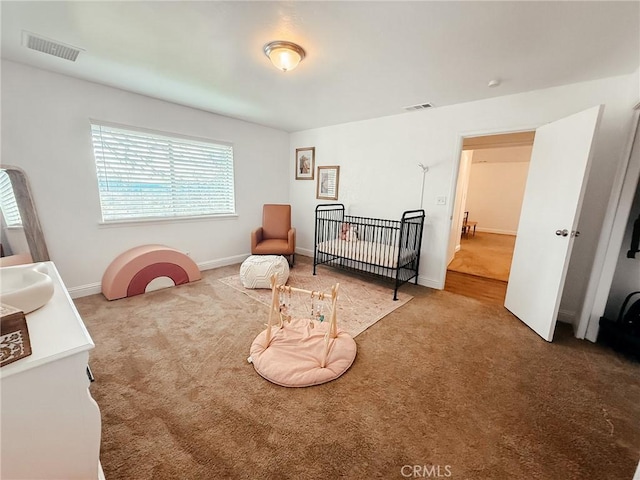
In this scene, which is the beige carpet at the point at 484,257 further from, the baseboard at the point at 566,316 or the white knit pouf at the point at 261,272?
the white knit pouf at the point at 261,272

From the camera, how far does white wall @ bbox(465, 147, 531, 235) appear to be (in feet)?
25.3

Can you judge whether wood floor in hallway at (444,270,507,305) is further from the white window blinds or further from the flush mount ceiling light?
the white window blinds

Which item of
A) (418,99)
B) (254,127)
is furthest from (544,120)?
(254,127)

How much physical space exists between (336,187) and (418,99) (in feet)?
5.68

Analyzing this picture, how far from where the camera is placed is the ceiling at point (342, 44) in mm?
1493

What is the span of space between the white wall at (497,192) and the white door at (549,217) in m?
5.57

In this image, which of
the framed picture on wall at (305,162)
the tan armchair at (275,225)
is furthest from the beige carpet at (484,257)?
the framed picture on wall at (305,162)

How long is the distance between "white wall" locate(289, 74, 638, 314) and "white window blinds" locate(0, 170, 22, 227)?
3500 mm

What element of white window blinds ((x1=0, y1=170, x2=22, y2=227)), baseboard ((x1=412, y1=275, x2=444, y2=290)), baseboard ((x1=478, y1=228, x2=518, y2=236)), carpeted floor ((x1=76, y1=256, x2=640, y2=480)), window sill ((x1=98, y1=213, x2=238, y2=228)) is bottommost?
carpeted floor ((x1=76, y1=256, x2=640, y2=480))

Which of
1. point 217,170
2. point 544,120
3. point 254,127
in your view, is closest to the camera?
point 544,120

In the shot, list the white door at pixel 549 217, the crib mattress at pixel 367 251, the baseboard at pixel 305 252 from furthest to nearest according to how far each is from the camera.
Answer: the baseboard at pixel 305 252 → the crib mattress at pixel 367 251 → the white door at pixel 549 217

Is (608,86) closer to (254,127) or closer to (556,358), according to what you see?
(556,358)

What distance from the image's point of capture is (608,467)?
1.21m

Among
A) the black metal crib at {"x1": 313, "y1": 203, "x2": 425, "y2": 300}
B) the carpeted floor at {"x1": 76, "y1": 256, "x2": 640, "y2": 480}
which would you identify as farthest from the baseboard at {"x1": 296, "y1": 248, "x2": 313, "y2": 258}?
the carpeted floor at {"x1": 76, "y1": 256, "x2": 640, "y2": 480}
